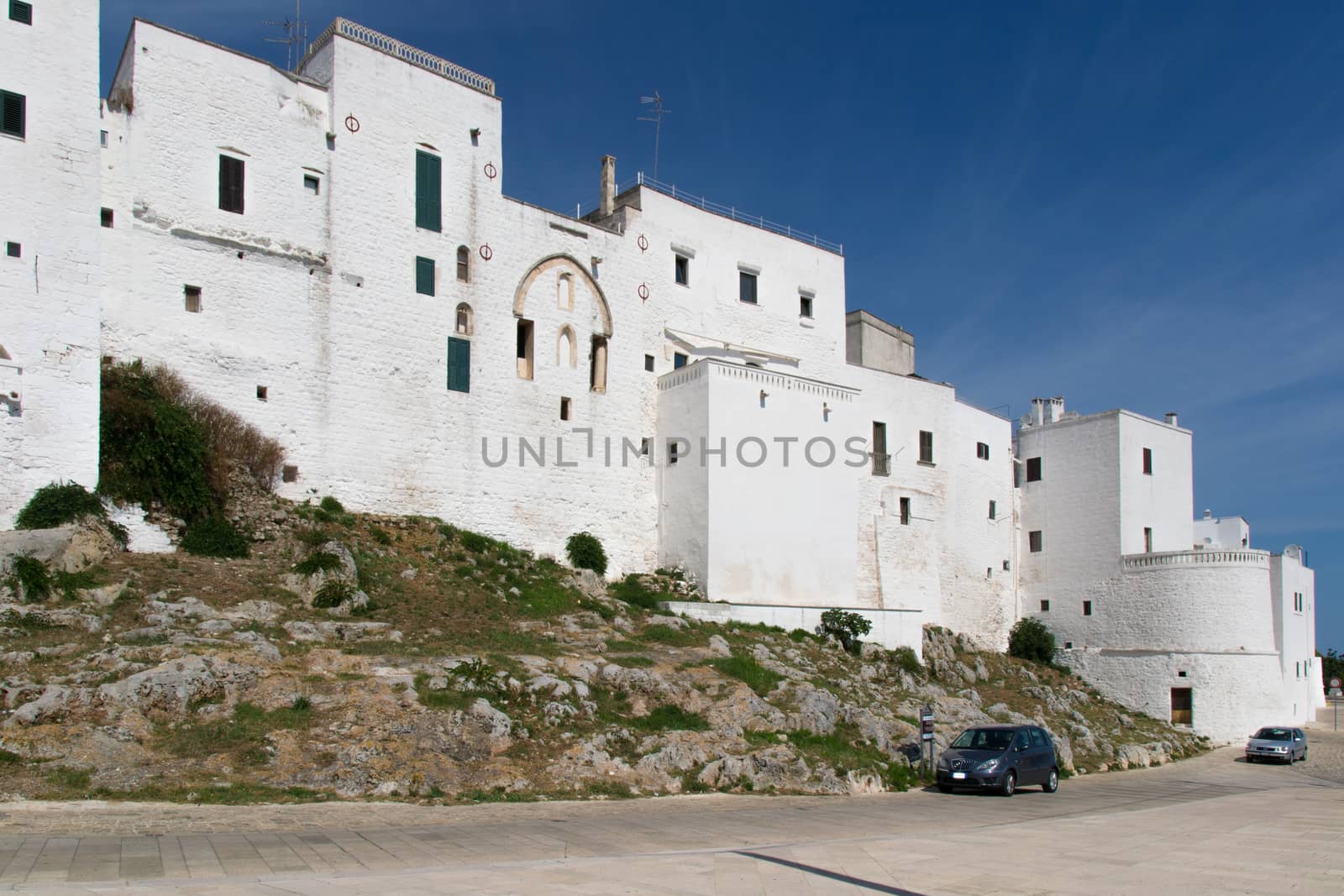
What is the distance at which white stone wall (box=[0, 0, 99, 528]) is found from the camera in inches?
907

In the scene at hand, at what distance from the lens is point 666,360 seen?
121ft

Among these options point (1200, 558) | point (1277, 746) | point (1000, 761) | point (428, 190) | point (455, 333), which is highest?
point (428, 190)

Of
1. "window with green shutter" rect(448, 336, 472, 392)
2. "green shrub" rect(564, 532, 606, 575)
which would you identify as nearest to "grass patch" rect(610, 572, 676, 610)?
"green shrub" rect(564, 532, 606, 575)

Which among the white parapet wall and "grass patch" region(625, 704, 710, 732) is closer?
"grass patch" region(625, 704, 710, 732)

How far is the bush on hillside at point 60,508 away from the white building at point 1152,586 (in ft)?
121

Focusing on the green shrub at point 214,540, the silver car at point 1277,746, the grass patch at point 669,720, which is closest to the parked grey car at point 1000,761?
the grass patch at point 669,720

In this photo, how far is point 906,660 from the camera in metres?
34.6

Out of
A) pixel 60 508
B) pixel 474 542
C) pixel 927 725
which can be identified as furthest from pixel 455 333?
pixel 927 725

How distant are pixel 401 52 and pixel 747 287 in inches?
573

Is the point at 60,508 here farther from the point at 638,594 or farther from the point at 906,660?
the point at 906,660

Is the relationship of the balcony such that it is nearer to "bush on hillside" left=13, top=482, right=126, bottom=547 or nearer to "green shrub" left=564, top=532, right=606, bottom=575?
"green shrub" left=564, top=532, right=606, bottom=575

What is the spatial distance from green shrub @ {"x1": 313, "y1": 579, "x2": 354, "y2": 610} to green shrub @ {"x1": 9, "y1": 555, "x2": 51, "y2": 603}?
17.2ft

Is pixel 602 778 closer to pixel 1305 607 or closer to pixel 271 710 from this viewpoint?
pixel 271 710

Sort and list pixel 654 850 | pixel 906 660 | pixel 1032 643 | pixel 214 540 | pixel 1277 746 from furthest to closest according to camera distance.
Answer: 1. pixel 1032 643
2. pixel 1277 746
3. pixel 906 660
4. pixel 214 540
5. pixel 654 850
